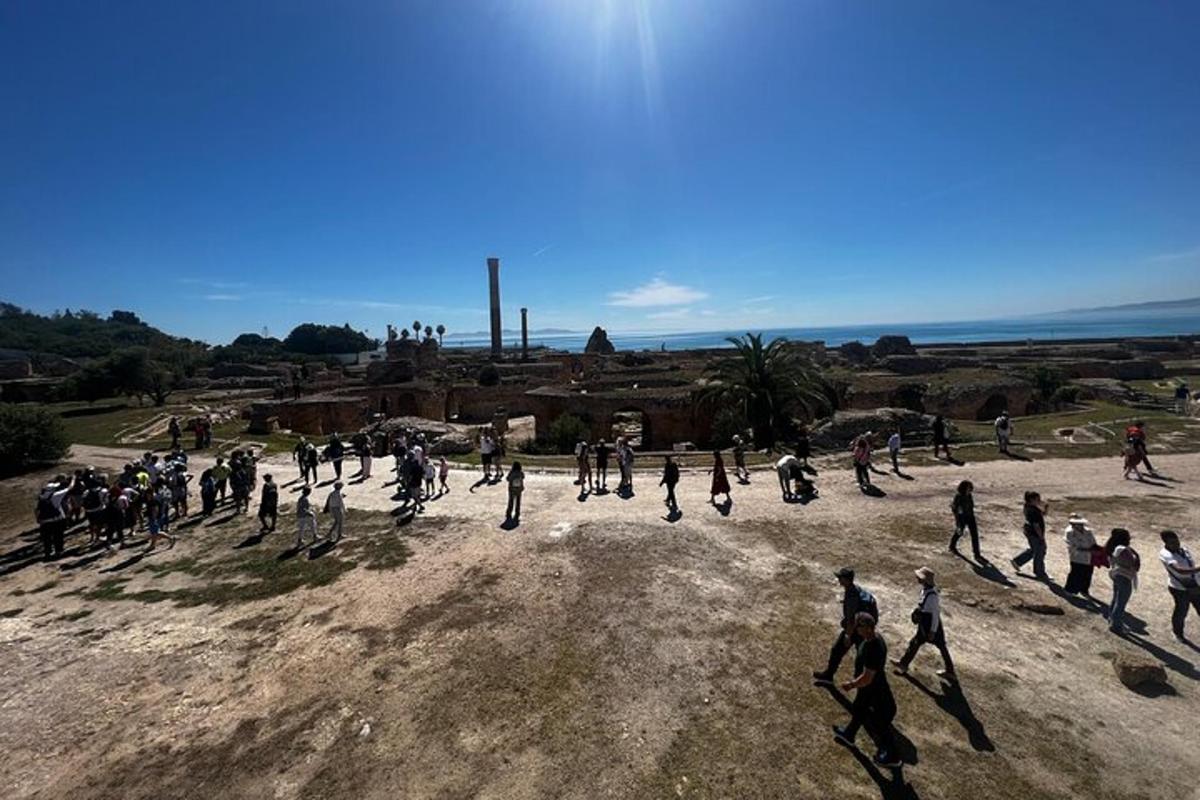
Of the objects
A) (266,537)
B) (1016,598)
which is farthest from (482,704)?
(266,537)

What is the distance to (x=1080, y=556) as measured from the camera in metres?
8.16

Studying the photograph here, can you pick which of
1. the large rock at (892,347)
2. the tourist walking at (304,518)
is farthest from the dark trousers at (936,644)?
the large rock at (892,347)

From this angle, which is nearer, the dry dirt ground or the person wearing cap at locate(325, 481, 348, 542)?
the dry dirt ground

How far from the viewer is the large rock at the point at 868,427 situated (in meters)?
18.0

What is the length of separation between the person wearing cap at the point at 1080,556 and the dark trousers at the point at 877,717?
194 inches

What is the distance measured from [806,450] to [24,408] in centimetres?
2647

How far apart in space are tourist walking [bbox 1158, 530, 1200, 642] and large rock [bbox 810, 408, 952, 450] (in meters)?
10.4

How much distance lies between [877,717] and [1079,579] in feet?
16.9

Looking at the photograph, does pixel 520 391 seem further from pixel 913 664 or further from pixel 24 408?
pixel 913 664

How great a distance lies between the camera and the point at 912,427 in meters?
18.5

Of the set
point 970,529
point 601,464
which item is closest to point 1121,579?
point 970,529

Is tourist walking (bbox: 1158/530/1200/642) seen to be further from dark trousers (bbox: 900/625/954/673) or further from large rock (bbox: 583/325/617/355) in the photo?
large rock (bbox: 583/325/617/355)

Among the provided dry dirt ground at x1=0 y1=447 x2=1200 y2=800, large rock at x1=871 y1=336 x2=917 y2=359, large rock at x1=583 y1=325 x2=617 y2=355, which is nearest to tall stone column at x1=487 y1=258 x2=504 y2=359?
large rock at x1=583 y1=325 x2=617 y2=355

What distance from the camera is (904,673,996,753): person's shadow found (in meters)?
5.51
